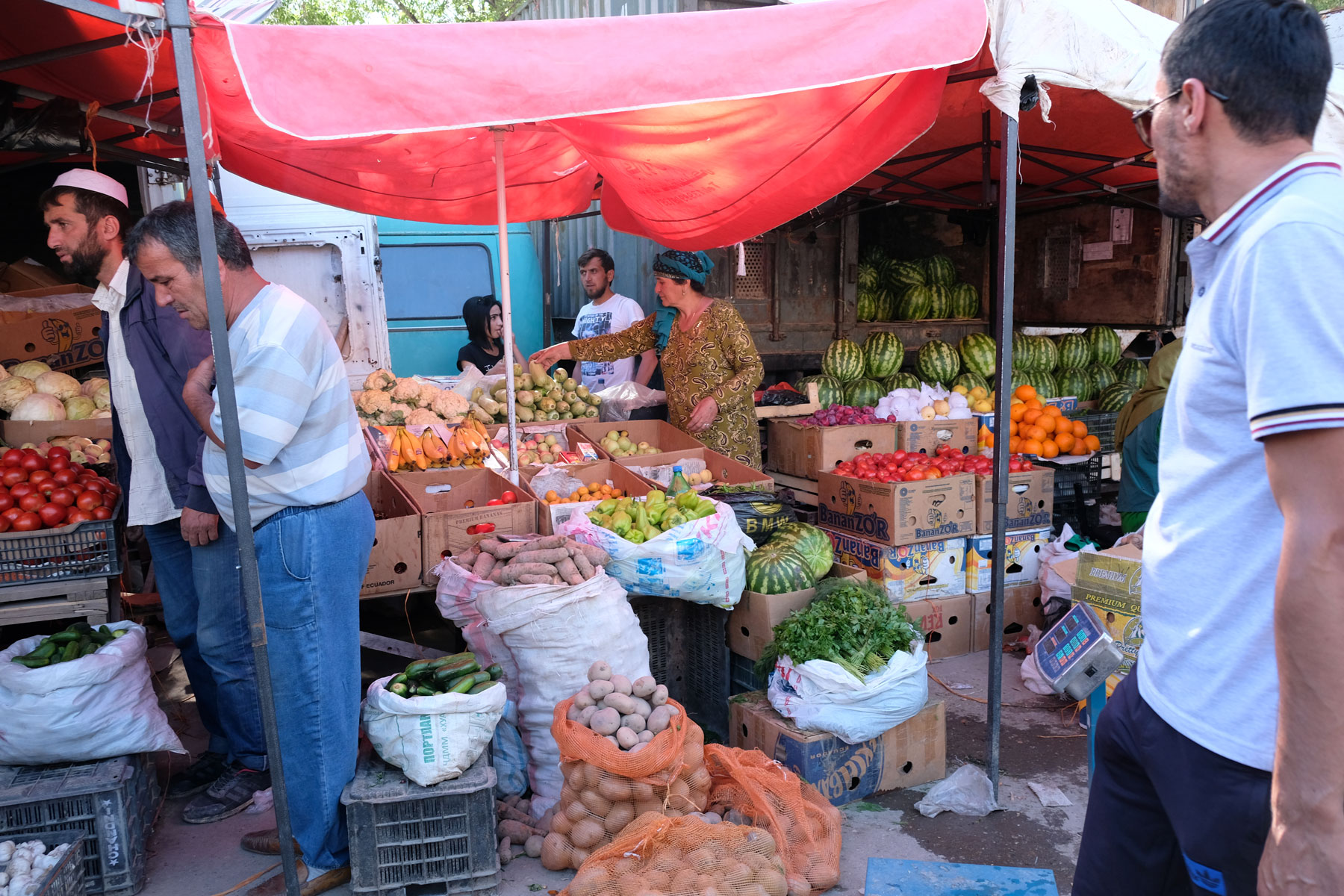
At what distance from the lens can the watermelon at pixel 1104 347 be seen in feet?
27.3

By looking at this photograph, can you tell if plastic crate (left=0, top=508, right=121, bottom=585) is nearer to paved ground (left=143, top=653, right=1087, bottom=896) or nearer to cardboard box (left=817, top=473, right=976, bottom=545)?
paved ground (left=143, top=653, right=1087, bottom=896)

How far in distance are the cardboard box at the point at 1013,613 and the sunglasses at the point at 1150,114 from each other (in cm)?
402

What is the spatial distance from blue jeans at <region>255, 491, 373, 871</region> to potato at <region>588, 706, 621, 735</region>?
794 millimetres

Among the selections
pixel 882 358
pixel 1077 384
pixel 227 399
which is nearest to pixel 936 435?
pixel 882 358

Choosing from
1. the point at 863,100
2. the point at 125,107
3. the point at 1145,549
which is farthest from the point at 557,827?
the point at 125,107

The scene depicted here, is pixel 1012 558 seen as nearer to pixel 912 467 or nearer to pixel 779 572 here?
pixel 912 467

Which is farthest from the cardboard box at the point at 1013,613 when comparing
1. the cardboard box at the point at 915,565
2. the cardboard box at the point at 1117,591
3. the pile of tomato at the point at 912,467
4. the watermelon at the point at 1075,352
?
the watermelon at the point at 1075,352

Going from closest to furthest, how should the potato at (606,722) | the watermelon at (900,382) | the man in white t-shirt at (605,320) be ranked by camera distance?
the potato at (606,722)
the man in white t-shirt at (605,320)
the watermelon at (900,382)

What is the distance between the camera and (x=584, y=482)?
4984 millimetres

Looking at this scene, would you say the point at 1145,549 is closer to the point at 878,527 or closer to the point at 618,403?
the point at 878,527

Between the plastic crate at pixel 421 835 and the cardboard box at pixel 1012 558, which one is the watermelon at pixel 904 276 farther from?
the plastic crate at pixel 421 835

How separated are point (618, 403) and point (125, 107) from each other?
3276 mm

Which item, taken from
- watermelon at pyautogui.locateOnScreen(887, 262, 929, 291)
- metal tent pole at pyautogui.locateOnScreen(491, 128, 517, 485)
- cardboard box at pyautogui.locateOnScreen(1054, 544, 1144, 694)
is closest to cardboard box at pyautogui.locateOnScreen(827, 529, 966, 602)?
cardboard box at pyautogui.locateOnScreen(1054, 544, 1144, 694)

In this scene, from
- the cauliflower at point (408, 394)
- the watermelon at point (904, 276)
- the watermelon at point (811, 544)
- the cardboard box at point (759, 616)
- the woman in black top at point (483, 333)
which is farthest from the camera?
the watermelon at point (904, 276)
